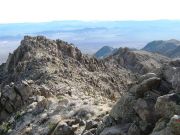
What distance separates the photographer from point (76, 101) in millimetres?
32438

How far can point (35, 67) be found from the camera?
53.2 metres

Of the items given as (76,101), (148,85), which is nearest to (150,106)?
(148,85)

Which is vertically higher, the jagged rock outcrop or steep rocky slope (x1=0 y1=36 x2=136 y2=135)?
the jagged rock outcrop

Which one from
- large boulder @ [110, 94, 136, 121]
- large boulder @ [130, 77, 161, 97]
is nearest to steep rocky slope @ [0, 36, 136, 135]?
large boulder @ [110, 94, 136, 121]

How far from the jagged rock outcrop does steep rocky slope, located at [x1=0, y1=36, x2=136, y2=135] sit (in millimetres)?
2770

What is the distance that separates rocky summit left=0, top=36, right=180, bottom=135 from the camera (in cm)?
1955

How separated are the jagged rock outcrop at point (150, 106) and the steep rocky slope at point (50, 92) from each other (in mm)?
2770

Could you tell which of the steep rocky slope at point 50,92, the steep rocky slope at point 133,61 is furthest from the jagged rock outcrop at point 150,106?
the steep rocky slope at point 133,61

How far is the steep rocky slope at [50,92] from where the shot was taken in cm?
2866

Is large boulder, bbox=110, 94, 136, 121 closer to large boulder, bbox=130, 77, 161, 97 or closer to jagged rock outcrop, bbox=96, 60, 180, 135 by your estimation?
jagged rock outcrop, bbox=96, 60, 180, 135

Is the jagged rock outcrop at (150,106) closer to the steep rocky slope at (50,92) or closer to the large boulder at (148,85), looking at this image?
the large boulder at (148,85)

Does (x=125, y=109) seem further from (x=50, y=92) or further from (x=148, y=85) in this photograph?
(x=50, y=92)

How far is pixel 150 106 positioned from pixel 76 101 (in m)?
13.0

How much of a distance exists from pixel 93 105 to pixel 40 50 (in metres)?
35.2
